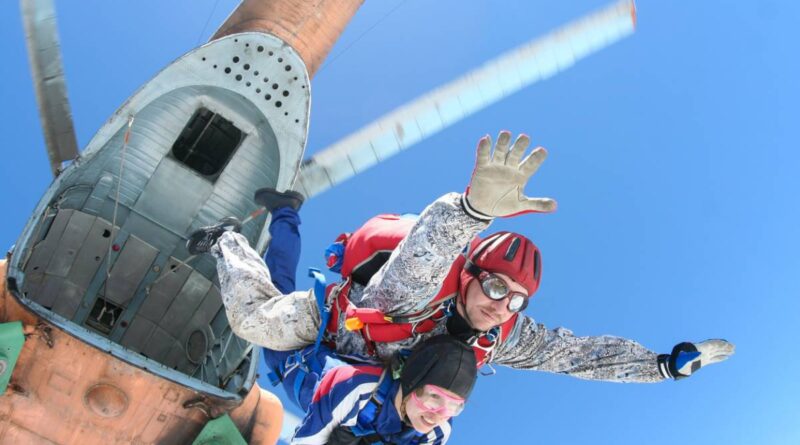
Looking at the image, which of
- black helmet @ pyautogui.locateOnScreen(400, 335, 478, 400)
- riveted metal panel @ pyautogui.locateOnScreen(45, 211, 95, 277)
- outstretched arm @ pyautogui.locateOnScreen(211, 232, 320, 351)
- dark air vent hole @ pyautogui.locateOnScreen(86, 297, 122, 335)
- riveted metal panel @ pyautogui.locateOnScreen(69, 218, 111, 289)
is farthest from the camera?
dark air vent hole @ pyautogui.locateOnScreen(86, 297, 122, 335)

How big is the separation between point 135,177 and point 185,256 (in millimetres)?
1282

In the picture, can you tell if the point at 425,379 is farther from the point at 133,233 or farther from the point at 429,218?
the point at 133,233

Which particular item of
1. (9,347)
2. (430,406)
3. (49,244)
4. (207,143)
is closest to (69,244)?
(49,244)

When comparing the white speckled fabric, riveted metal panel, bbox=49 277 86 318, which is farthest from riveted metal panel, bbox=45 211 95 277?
the white speckled fabric

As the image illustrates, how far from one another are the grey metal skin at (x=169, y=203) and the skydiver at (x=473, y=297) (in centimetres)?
194

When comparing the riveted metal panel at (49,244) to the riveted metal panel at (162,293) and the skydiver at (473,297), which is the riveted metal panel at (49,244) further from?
the skydiver at (473,297)

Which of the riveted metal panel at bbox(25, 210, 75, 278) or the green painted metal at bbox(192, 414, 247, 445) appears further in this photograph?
the riveted metal panel at bbox(25, 210, 75, 278)

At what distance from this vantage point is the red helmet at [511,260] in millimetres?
5562

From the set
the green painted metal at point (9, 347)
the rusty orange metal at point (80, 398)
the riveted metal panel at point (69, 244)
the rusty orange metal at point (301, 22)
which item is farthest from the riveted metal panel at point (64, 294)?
the rusty orange metal at point (301, 22)

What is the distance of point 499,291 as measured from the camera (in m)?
5.47

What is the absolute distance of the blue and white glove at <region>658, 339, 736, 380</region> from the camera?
6.71 m

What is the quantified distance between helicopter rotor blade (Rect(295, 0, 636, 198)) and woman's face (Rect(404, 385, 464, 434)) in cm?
341

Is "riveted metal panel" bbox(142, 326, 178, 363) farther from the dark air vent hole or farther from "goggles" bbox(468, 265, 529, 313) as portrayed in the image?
"goggles" bbox(468, 265, 529, 313)

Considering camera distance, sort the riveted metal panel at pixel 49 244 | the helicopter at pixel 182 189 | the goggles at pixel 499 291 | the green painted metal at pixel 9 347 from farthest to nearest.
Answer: the riveted metal panel at pixel 49 244
the helicopter at pixel 182 189
the green painted metal at pixel 9 347
the goggles at pixel 499 291
